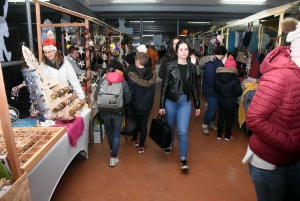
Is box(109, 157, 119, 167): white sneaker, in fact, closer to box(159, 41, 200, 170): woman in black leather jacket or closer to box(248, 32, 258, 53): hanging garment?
box(159, 41, 200, 170): woman in black leather jacket

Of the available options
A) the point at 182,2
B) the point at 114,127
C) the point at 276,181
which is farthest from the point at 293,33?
the point at 182,2

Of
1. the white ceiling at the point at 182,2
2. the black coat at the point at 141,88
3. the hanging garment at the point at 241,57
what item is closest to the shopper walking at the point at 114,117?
the black coat at the point at 141,88

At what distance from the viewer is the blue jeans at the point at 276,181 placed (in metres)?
1.40

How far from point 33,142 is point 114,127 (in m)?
1.27

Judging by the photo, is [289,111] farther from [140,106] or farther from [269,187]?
[140,106]

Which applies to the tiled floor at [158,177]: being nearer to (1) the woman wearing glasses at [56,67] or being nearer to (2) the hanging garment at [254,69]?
(1) the woman wearing glasses at [56,67]

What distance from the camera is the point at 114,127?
3.25 m

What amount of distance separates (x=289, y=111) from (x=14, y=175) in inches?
61.8

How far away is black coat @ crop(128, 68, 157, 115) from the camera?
3383 mm

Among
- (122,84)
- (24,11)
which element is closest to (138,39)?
(24,11)

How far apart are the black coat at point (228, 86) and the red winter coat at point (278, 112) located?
2627mm

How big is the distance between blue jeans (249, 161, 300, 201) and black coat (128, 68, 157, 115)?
2153 mm

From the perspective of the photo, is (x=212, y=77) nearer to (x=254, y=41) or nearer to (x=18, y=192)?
(x=254, y=41)

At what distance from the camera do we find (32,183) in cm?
175
